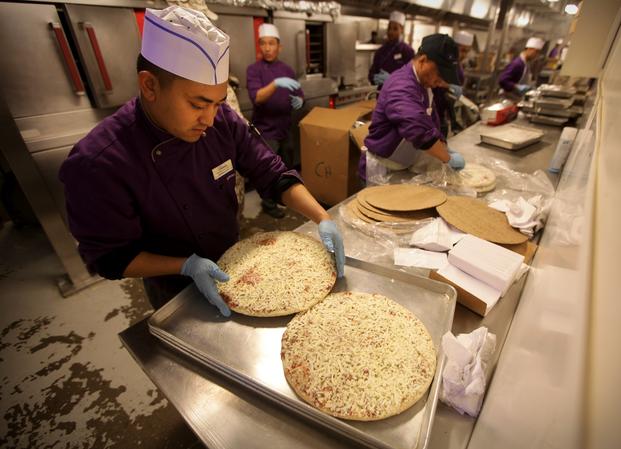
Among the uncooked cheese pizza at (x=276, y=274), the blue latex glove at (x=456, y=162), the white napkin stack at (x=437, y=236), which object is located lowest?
the white napkin stack at (x=437, y=236)

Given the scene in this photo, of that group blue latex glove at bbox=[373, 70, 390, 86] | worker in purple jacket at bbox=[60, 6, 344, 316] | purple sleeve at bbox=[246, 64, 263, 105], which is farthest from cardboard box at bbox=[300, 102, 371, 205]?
worker in purple jacket at bbox=[60, 6, 344, 316]

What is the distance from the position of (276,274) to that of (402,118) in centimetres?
134

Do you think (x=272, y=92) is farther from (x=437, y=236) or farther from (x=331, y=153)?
(x=437, y=236)

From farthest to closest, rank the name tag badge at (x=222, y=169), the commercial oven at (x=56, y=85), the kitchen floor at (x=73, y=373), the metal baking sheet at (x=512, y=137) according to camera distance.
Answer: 1. the metal baking sheet at (x=512, y=137)
2. the commercial oven at (x=56, y=85)
3. the kitchen floor at (x=73, y=373)
4. the name tag badge at (x=222, y=169)

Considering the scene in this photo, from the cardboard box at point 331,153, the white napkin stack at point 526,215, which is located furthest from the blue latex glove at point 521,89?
the white napkin stack at point 526,215

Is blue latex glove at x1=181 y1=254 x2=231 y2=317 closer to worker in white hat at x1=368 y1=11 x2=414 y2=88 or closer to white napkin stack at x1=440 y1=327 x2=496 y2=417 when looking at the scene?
white napkin stack at x1=440 y1=327 x2=496 y2=417

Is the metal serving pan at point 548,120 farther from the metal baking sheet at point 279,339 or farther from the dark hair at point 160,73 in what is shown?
the dark hair at point 160,73

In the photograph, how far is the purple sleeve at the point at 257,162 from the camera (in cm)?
134

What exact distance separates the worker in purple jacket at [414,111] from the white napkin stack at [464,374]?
1.36m

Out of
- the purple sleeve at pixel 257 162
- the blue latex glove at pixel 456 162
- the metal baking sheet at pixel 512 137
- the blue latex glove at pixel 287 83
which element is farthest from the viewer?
the blue latex glove at pixel 287 83

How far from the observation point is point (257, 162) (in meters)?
1.38

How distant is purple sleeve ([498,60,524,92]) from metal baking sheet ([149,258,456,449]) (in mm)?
5390

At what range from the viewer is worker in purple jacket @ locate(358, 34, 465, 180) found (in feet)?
6.03

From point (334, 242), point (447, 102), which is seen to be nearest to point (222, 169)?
point (334, 242)
